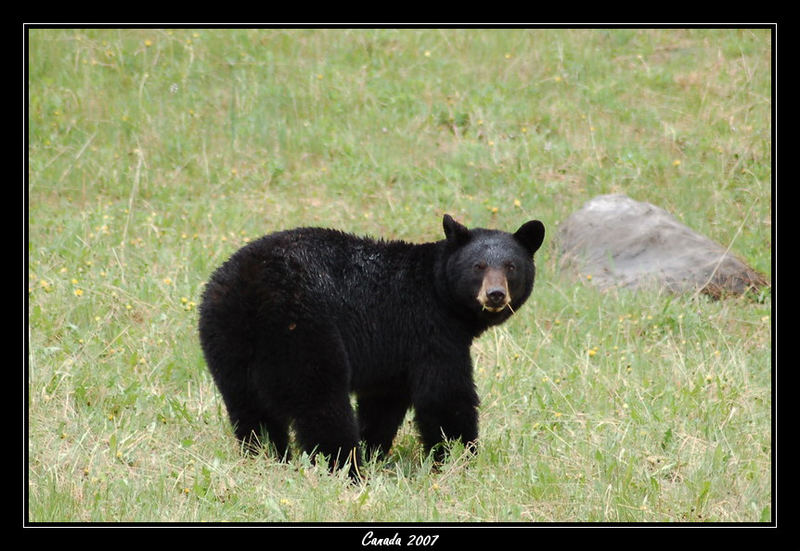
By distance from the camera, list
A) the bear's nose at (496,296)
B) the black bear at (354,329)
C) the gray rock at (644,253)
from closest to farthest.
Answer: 1. the black bear at (354,329)
2. the bear's nose at (496,296)
3. the gray rock at (644,253)

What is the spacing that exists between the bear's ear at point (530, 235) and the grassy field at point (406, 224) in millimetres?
1079

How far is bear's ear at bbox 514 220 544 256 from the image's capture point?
19.5ft

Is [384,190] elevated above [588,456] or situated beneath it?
elevated above

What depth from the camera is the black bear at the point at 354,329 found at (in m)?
5.31

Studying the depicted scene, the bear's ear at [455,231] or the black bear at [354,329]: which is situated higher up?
the bear's ear at [455,231]

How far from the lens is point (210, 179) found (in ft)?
38.6

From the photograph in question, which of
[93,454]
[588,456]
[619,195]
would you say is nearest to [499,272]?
[588,456]

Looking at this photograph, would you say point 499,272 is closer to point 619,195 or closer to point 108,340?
point 108,340

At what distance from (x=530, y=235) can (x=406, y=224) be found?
4906mm

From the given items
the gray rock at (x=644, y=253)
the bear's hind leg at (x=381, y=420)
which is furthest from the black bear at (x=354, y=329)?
the gray rock at (x=644, y=253)

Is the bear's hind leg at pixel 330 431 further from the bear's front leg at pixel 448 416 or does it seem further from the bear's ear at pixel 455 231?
the bear's ear at pixel 455 231

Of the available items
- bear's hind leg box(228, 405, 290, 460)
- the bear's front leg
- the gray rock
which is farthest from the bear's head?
the gray rock

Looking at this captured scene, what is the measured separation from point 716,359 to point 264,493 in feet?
13.0

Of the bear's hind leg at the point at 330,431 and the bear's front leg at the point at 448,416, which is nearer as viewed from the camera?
the bear's hind leg at the point at 330,431
